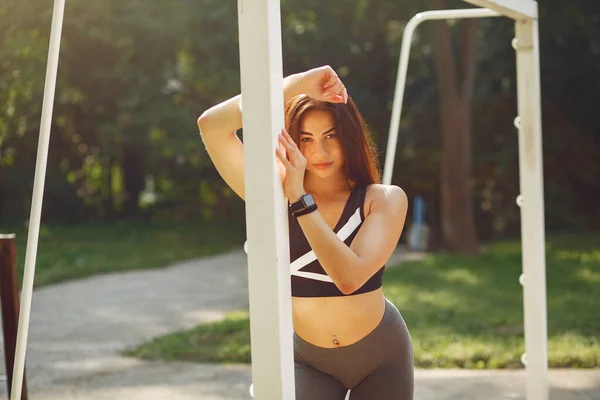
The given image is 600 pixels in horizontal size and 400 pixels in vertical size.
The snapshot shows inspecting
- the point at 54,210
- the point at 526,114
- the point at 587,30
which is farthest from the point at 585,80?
the point at 526,114

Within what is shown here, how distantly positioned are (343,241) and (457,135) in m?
11.1

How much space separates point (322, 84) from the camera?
2.27 meters

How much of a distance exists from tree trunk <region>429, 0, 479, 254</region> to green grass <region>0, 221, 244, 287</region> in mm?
3764

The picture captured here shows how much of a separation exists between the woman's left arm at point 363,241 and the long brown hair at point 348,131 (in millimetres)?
66

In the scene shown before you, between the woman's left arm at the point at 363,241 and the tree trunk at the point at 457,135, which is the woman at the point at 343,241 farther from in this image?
the tree trunk at the point at 457,135

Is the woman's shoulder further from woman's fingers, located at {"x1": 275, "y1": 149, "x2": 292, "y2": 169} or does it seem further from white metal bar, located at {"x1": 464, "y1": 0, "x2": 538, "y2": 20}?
white metal bar, located at {"x1": 464, "y1": 0, "x2": 538, "y2": 20}

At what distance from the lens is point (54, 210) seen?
770 inches

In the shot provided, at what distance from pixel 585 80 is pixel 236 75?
599cm

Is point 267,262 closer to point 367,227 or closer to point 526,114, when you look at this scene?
point 367,227

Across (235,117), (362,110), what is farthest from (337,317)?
(362,110)

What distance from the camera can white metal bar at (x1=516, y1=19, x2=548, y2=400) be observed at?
11.3 ft

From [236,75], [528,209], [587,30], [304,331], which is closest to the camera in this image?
[304,331]

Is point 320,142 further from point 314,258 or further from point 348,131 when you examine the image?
point 314,258

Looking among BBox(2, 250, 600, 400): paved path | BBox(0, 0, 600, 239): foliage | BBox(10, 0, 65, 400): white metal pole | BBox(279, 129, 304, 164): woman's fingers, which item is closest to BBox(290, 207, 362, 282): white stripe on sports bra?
BBox(279, 129, 304, 164): woman's fingers
